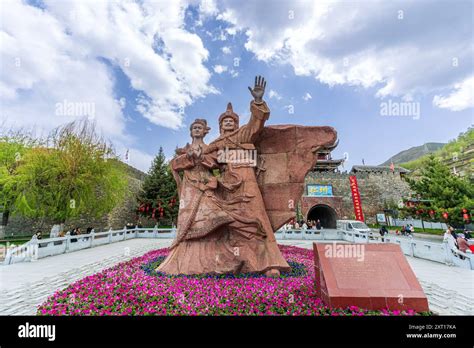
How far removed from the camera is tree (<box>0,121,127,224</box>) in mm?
14570

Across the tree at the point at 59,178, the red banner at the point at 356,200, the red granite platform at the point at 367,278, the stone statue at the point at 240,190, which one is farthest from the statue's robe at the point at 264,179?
the red banner at the point at 356,200

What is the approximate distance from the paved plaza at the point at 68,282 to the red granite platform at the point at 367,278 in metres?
1.12

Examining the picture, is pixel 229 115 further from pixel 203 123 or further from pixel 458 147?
pixel 458 147

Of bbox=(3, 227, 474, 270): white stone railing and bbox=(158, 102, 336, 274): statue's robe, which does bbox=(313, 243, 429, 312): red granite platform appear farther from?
bbox=(3, 227, 474, 270): white stone railing

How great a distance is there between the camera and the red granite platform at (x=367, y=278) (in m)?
3.59

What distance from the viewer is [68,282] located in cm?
614

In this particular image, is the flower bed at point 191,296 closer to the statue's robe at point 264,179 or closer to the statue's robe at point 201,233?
the statue's robe at point 201,233

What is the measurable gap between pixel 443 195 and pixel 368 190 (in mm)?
16323

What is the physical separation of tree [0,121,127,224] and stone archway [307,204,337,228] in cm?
2371

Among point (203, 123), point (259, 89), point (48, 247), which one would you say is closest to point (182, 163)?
point (203, 123)

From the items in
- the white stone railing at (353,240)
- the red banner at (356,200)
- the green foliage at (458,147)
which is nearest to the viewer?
the white stone railing at (353,240)

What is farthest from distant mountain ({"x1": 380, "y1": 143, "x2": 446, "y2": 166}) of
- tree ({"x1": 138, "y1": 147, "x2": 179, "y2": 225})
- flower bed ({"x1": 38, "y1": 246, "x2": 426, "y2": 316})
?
flower bed ({"x1": 38, "y1": 246, "x2": 426, "y2": 316})

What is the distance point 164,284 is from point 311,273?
11.8 feet
